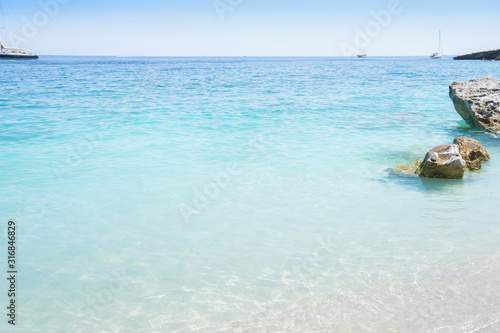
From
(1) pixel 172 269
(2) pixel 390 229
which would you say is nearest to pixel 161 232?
(1) pixel 172 269

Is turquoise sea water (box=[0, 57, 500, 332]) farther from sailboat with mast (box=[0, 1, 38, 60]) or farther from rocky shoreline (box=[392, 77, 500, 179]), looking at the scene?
sailboat with mast (box=[0, 1, 38, 60])

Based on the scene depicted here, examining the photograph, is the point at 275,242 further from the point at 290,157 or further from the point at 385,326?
the point at 290,157

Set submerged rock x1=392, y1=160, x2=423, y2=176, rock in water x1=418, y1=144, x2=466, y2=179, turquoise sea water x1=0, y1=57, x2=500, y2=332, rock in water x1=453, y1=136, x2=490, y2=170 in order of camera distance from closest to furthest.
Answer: turquoise sea water x1=0, y1=57, x2=500, y2=332
rock in water x1=418, y1=144, x2=466, y2=179
submerged rock x1=392, y1=160, x2=423, y2=176
rock in water x1=453, y1=136, x2=490, y2=170

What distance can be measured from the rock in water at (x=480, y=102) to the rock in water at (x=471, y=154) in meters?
4.28

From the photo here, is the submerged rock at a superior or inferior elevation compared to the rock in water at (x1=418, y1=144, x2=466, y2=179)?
inferior

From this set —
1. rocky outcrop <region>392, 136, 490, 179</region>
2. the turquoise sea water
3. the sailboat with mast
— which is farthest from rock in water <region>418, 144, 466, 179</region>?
the sailboat with mast

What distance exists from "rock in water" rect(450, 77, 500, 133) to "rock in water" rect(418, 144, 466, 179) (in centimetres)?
621

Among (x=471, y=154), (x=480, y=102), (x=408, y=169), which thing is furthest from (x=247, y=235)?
(x=480, y=102)

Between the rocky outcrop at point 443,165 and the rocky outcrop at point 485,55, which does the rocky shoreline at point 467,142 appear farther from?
the rocky outcrop at point 485,55

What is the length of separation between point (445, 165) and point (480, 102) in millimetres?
7153

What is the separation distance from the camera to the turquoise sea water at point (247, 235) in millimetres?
4148

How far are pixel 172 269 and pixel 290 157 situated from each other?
6.14 m

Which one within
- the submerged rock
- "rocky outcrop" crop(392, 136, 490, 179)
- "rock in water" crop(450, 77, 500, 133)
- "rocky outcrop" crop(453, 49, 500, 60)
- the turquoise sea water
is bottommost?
the turquoise sea water

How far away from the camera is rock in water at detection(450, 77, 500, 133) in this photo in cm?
1347
